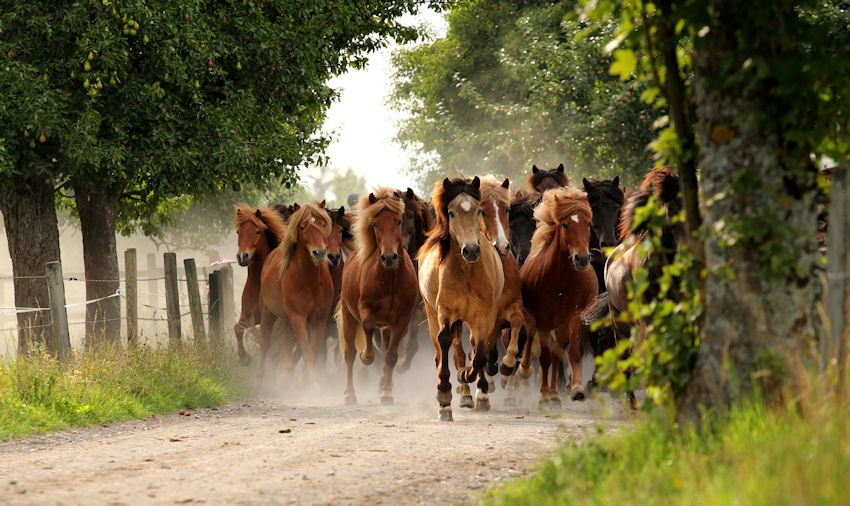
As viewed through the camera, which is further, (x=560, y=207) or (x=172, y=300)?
(x=172, y=300)

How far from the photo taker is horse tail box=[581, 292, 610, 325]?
37.9 feet

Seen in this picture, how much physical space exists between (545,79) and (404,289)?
1369 centimetres

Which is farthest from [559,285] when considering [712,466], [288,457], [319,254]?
[712,466]

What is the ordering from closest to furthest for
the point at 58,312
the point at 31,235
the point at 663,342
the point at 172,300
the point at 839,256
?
the point at 839,256 < the point at 663,342 < the point at 58,312 < the point at 31,235 < the point at 172,300

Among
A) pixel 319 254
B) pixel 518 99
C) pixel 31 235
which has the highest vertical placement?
pixel 518 99

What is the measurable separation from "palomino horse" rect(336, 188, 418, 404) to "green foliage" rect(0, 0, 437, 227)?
3.13m

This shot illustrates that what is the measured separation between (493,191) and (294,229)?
4.27 m

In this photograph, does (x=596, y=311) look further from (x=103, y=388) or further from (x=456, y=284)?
(x=103, y=388)

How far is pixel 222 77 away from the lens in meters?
14.9

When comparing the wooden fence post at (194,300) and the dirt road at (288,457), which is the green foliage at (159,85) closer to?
the wooden fence post at (194,300)

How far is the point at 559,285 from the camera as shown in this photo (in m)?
11.8

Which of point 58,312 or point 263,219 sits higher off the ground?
point 263,219

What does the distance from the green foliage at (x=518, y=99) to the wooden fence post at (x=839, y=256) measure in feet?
29.9

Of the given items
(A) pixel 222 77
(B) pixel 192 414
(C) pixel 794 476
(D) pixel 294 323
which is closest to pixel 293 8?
(A) pixel 222 77
